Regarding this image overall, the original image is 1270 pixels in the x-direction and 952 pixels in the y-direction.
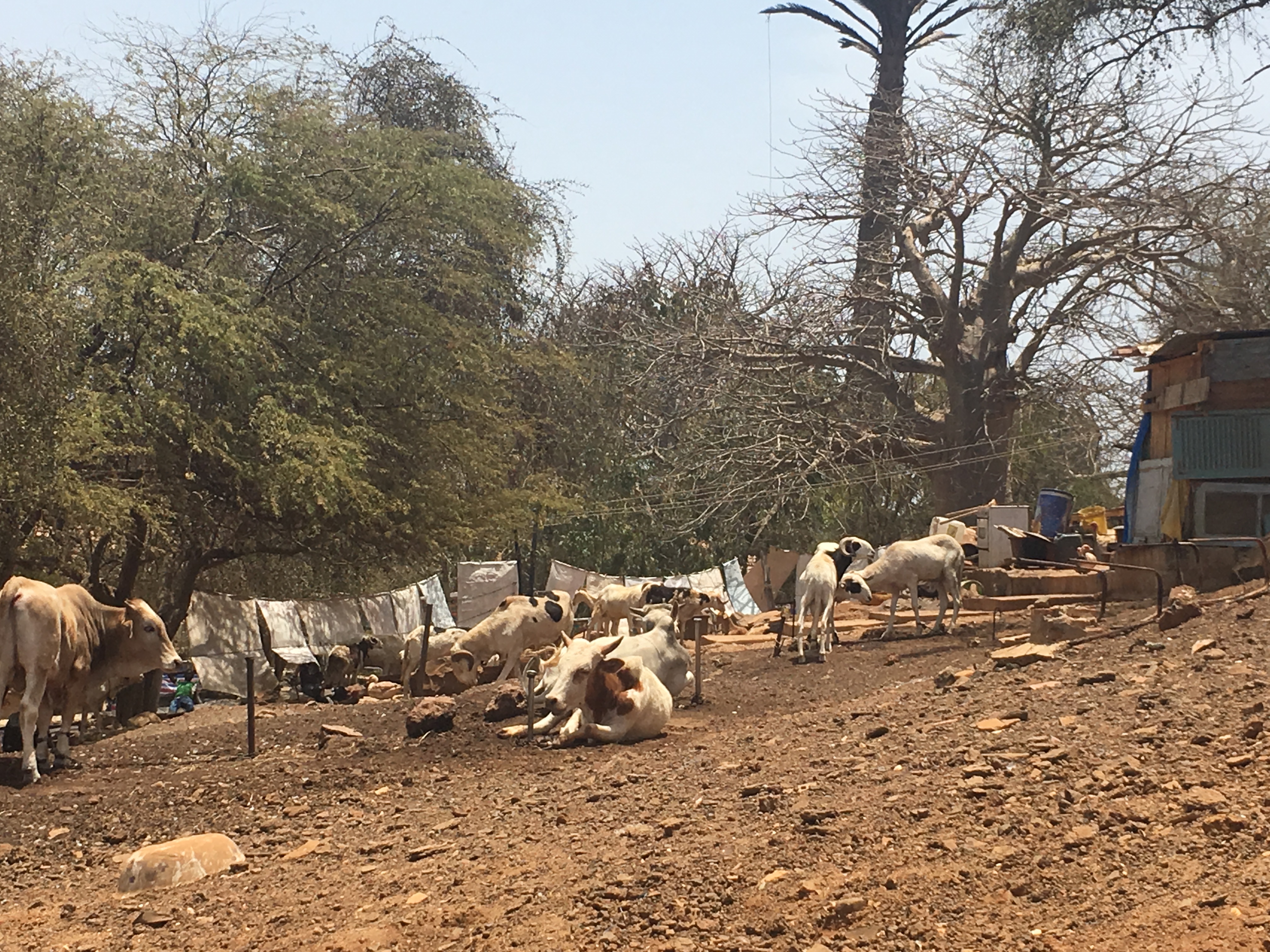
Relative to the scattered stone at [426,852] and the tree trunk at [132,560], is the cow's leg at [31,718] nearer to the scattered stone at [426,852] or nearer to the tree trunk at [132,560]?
the scattered stone at [426,852]

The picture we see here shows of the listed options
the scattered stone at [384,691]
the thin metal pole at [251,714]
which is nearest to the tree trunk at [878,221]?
the scattered stone at [384,691]

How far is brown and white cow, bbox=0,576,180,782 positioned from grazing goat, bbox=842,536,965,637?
9.28 meters

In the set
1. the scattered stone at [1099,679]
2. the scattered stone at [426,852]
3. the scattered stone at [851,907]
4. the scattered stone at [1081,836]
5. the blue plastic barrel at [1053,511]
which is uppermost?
the blue plastic barrel at [1053,511]

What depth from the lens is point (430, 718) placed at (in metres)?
13.0

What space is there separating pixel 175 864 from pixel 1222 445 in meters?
14.6

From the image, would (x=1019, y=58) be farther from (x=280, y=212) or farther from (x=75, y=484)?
(x=75, y=484)

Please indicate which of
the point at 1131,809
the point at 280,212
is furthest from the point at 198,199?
the point at 1131,809

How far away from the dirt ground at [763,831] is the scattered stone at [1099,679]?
6 cm

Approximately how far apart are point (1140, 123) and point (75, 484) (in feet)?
61.7

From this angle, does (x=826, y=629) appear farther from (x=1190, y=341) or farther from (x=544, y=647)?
(x=1190, y=341)

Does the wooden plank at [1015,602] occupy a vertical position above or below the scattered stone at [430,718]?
above

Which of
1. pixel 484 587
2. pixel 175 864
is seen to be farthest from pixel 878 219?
pixel 175 864

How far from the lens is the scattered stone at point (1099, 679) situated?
9742 mm

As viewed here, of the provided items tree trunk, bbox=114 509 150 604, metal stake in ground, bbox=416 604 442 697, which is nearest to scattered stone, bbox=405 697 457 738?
metal stake in ground, bbox=416 604 442 697
